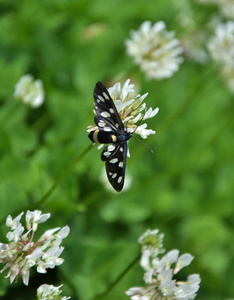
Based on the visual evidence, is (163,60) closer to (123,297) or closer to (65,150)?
(65,150)

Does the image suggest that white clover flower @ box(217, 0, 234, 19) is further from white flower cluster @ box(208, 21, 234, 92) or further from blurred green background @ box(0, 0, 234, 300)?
white flower cluster @ box(208, 21, 234, 92)

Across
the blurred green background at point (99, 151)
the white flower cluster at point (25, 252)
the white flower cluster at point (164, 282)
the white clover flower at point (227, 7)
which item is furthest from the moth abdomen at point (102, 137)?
the white clover flower at point (227, 7)

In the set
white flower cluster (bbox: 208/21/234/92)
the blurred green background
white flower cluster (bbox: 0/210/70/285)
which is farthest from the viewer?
white flower cluster (bbox: 208/21/234/92)

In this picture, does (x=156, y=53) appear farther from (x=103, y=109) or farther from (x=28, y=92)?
(x=103, y=109)

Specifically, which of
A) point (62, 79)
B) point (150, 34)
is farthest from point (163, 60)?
point (62, 79)

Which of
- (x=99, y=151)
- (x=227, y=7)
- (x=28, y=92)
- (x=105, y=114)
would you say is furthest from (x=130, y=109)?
(x=227, y=7)

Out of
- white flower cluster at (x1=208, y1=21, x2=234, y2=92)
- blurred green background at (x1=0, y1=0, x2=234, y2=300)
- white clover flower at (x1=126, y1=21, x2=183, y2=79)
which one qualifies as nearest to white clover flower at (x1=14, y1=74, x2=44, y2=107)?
blurred green background at (x1=0, y1=0, x2=234, y2=300)

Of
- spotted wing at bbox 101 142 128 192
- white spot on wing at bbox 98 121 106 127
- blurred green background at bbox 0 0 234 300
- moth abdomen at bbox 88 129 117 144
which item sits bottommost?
spotted wing at bbox 101 142 128 192
